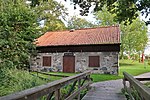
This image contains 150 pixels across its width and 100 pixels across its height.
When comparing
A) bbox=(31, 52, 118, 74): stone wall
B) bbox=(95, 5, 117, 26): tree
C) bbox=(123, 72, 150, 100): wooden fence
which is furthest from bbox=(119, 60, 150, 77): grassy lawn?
bbox=(123, 72, 150, 100): wooden fence

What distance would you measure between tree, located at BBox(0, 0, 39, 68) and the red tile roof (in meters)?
5.22

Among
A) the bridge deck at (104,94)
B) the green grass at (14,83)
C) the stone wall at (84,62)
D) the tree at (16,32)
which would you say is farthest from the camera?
the stone wall at (84,62)

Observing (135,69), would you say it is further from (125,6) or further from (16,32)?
(125,6)

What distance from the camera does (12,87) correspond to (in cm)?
654

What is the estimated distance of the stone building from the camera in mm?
19938

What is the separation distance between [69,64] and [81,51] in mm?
1824

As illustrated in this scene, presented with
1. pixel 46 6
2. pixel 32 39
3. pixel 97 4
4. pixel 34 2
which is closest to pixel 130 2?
pixel 97 4

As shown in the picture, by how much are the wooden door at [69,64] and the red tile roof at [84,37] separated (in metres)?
1.49

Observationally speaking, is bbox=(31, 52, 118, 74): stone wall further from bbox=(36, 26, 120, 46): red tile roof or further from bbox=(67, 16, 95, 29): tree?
bbox=(67, 16, 95, 29): tree

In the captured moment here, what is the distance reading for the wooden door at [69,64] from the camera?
70.5ft

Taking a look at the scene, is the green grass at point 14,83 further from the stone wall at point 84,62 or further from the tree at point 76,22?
the tree at point 76,22

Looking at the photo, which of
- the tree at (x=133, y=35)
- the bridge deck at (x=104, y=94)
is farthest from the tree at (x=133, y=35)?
the bridge deck at (x=104, y=94)

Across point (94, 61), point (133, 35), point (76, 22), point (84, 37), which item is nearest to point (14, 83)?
point (94, 61)

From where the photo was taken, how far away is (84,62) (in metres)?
20.9
